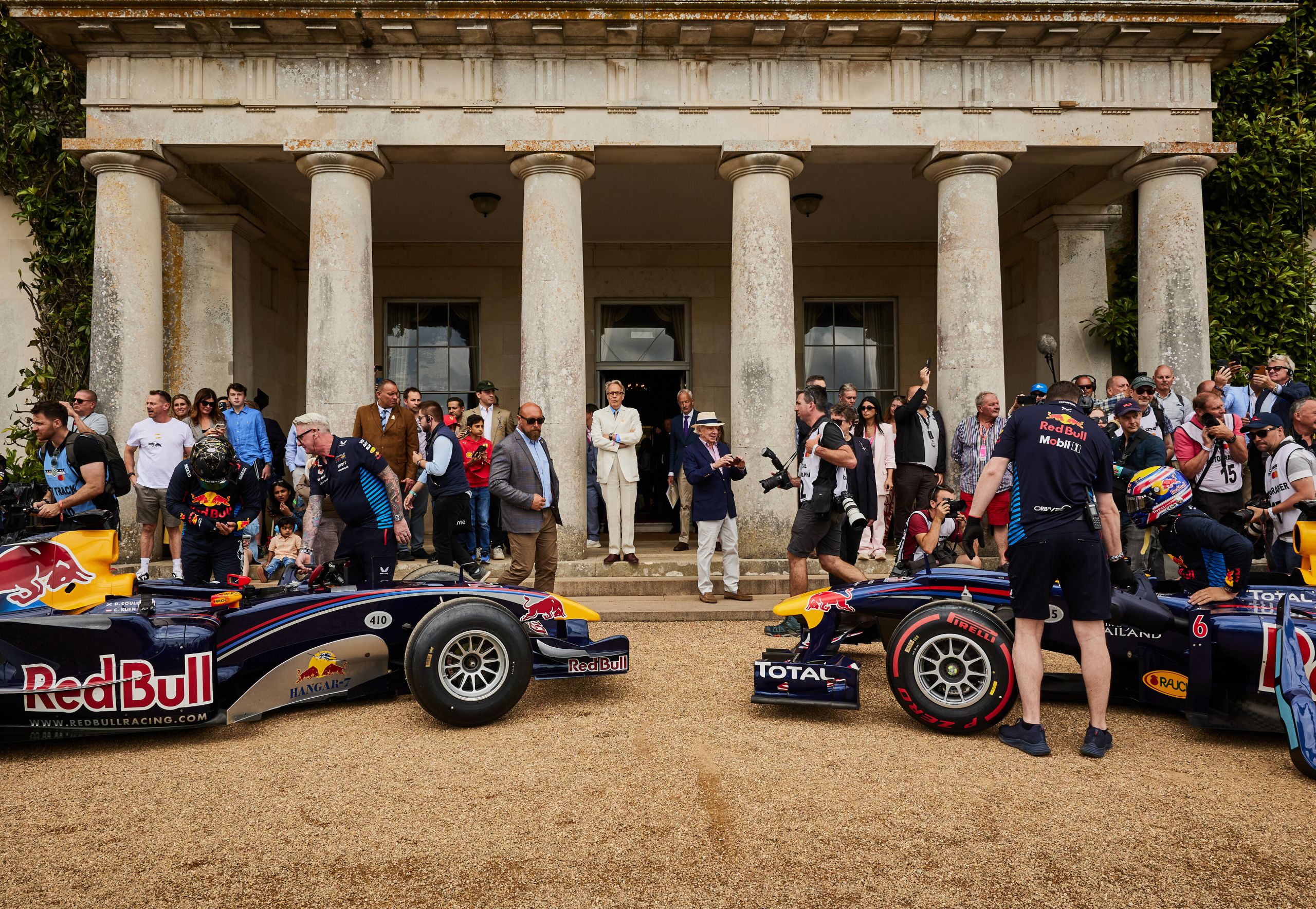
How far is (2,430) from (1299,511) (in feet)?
48.3

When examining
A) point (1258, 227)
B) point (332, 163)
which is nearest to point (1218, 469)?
point (1258, 227)

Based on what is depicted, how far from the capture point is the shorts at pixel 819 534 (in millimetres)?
6969

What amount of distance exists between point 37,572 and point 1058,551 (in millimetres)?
5327

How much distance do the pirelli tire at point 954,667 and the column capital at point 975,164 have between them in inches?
279

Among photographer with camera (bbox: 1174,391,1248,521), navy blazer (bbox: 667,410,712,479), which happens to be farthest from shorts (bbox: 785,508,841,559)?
navy blazer (bbox: 667,410,712,479)

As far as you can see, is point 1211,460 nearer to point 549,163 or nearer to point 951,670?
point 951,670

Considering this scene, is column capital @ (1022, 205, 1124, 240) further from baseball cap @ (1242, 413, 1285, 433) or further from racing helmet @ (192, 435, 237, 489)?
racing helmet @ (192, 435, 237, 489)

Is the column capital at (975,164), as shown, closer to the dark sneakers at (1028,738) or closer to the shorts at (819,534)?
the shorts at (819,534)

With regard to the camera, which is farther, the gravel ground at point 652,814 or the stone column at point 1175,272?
the stone column at point 1175,272

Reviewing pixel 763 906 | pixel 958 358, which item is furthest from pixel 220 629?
pixel 958 358

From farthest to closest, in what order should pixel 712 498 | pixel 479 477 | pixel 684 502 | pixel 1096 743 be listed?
pixel 684 502 → pixel 479 477 → pixel 712 498 → pixel 1096 743

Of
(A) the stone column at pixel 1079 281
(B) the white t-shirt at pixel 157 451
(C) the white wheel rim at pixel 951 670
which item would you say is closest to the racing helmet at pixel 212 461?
(B) the white t-shirt at pixel 157 451

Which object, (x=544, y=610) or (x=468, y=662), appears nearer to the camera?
(x=468, y=662)

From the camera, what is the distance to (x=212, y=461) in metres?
6.15
